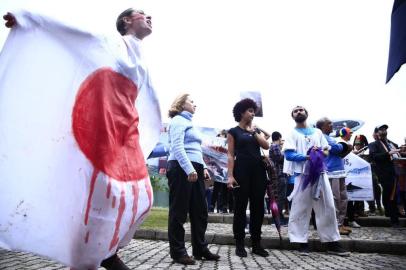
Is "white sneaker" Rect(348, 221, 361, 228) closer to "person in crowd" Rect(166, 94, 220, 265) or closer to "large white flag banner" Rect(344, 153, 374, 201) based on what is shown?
"large white flag banner" Rect(344, 153, 374, 201)

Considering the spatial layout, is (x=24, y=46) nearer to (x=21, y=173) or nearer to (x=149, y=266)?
(x=21, y=173)

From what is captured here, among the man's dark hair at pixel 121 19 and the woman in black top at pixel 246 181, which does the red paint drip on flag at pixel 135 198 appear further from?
the woman in black top at pixel 246 181

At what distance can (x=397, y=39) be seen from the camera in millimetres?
2908

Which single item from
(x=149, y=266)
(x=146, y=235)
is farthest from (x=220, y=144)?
(x=149, y=266)

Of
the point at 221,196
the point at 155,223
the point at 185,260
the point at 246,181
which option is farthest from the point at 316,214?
the point at 221,196

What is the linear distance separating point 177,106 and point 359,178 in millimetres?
5960

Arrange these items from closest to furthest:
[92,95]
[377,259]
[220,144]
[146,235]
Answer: [92,95]
[377,259]
[146,235]
[220,144]

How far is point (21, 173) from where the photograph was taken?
2.25m

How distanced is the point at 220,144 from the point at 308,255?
7.29 metres

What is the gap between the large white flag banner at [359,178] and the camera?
29.4 ft

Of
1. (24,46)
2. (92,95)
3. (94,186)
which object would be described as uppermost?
(24,46)

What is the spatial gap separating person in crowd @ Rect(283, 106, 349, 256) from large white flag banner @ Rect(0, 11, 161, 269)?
361cm

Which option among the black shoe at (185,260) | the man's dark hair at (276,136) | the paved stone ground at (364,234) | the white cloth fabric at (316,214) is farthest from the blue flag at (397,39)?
the man's dark hair at (276,136)

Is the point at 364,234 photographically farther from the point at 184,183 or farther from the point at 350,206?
the point at 184,183
